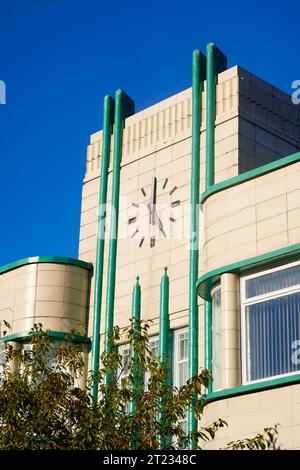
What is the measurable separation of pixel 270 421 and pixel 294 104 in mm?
10586

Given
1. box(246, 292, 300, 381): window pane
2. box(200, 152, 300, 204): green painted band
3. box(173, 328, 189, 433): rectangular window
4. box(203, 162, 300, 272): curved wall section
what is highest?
box(200, 152, 300, 204): green painted band

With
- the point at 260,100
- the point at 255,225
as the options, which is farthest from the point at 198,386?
the point at 260,100

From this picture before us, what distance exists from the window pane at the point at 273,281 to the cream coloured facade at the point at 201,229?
13 centimetres

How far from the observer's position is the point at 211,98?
924 inches

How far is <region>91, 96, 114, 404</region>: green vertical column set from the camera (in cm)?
2383

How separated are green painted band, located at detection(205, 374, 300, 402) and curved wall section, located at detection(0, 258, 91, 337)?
7.13 m

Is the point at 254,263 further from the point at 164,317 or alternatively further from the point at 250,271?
the point at 164,317

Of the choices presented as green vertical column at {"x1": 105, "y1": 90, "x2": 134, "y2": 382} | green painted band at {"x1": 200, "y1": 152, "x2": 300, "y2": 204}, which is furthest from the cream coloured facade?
green vertical column at {"x1": 105, "y1": 90, "x2": 134, "y2": 382}

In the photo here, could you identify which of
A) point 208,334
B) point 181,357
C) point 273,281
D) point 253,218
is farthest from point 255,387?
point 181,357

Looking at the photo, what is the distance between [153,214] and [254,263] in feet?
20.5

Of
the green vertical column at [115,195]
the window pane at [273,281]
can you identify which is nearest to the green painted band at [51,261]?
the green vertical column at [115,195]

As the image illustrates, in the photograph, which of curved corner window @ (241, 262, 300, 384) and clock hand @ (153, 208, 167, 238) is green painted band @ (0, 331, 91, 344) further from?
curved corner window @ (241, 262, 300, 384)
